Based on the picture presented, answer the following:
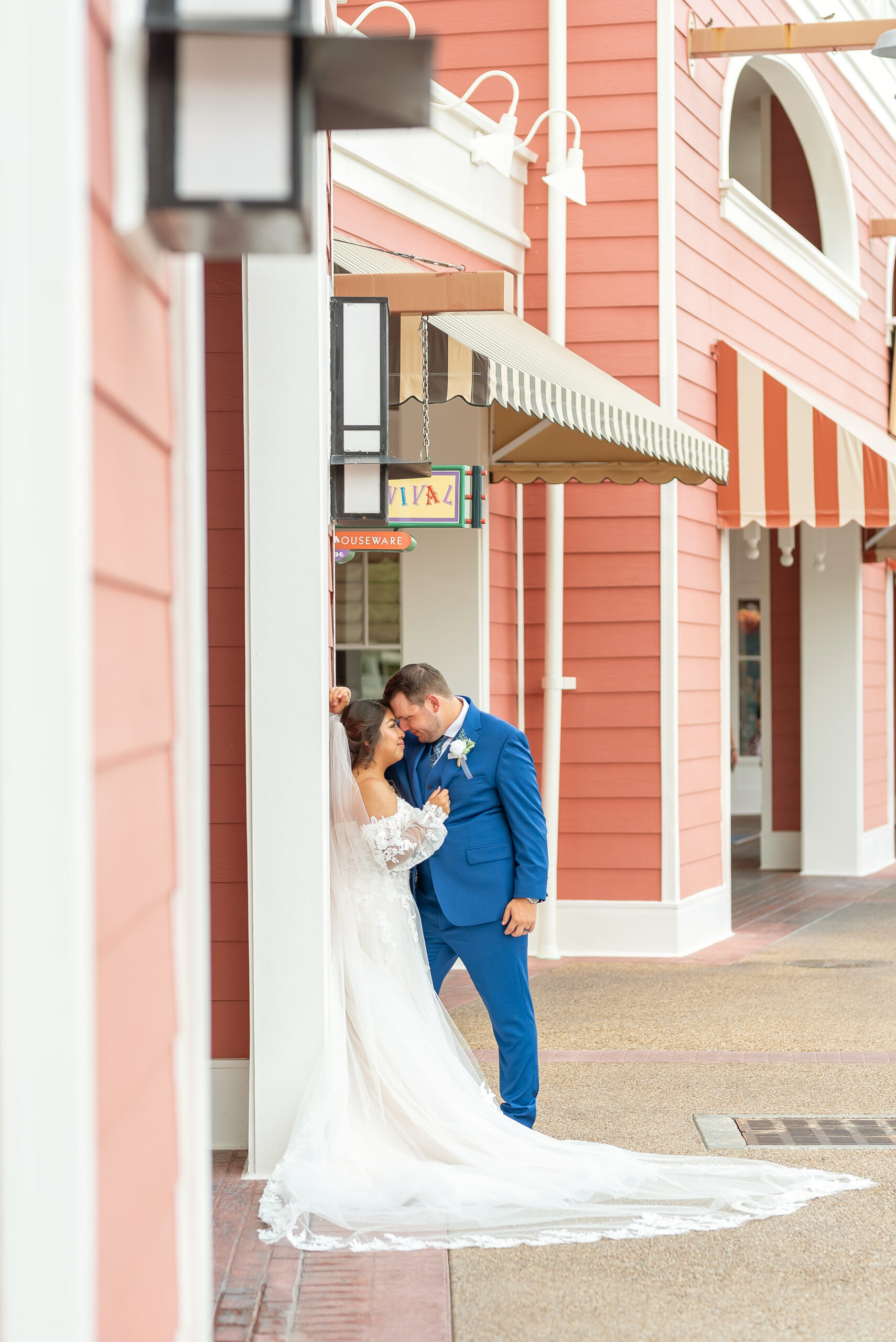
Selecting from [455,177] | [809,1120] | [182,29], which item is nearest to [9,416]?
[182,29]

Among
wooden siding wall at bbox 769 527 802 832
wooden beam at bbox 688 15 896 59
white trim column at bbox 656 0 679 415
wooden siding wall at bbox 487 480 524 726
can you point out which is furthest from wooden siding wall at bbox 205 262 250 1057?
wooden siding wall at bbox 769 527 802 832

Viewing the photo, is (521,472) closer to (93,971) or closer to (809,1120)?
(809,1120)

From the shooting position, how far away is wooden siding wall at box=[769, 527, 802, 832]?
1317 centimetres

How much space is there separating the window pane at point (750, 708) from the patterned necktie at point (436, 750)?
14.5 meters

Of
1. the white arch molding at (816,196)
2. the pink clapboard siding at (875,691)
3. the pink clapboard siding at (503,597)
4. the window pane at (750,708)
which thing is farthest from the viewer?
the window pane at (750,708)

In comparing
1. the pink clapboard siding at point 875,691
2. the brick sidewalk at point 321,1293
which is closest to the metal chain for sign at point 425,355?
the brick sidewalk at point 321,1293

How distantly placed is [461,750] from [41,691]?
3.26 m

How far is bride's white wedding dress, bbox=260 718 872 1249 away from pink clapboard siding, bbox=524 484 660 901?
13.5 feet

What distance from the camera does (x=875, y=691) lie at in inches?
525

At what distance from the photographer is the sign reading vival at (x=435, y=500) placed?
24.0 ft

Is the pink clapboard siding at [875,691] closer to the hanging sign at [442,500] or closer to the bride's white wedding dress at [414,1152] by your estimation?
the hanging sign at [442,500]

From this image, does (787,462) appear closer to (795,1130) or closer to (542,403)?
(542,403)

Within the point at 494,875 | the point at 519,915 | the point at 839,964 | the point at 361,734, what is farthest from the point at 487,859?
the point at 839,964

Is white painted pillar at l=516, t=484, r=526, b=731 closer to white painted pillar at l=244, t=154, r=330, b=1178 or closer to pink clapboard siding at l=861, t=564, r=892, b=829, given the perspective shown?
white painted pillar at l=244, t=154, r=330, b=1178
